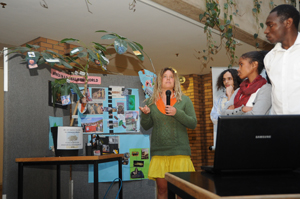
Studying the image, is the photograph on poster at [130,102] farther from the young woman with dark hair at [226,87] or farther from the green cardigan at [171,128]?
the young woman with dark hair at [226,87]

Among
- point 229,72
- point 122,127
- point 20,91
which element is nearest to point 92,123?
point 122,127

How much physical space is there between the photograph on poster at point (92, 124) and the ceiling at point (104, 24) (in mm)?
1263

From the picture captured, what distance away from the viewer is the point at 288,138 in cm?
99

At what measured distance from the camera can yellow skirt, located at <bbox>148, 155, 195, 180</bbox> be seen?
2340mm

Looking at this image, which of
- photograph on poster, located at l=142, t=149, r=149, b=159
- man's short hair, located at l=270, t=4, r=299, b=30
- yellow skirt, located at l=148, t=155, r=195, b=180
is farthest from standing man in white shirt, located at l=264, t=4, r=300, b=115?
photograph on poster, located at l=142, t=149, r=149, b=159

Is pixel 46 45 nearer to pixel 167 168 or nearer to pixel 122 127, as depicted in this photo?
pixel 122 127

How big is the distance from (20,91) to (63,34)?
2.23 m

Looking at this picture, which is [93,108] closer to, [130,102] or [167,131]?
[130,102]

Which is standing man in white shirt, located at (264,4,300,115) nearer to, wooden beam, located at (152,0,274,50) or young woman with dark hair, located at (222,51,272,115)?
young woman with dark hair, located at (222,51,272,115)

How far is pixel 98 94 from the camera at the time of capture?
3.04 m

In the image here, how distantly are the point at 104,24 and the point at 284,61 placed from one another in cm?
315

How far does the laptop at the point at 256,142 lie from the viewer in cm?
96

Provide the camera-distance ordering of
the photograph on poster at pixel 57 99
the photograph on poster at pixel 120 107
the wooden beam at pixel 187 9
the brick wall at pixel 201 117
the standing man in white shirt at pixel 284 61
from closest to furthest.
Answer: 1. the standing man in white shirt at pixel 284 61
2. the photograph on poster at pixel 57 99
3. the photograph on poster at pixel 120 107
4. the wooden beam at pixel 187 9
5. the brick wall at pixel 201 117

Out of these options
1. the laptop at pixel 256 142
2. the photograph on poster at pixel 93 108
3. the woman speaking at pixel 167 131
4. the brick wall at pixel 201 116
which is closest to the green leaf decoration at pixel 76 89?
the photograph on poster at pixel 93 108
